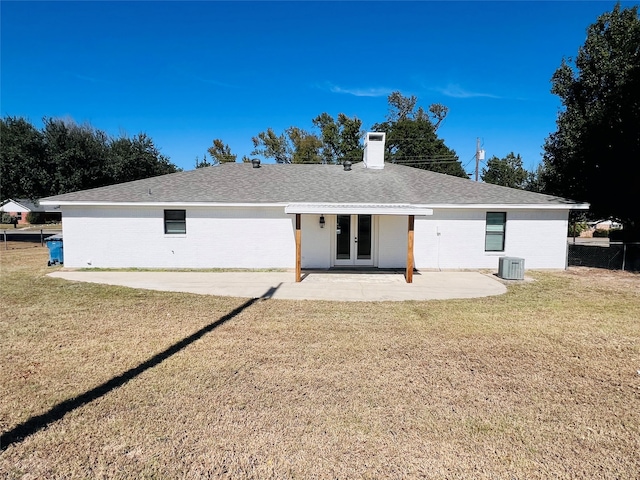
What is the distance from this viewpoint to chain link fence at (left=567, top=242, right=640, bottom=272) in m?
14.1

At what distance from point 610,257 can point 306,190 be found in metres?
14.1

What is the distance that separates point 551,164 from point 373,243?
11641mm

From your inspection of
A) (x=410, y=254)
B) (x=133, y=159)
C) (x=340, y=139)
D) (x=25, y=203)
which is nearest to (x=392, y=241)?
(x=410, y=254)

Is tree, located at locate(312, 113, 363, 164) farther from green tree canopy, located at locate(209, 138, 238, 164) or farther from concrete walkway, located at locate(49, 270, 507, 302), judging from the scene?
concrete walkway, located at locate(49, 270, 507, 302)

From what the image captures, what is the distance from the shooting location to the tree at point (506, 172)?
45.8 meters

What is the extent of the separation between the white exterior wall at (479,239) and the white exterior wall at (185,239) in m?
5.07

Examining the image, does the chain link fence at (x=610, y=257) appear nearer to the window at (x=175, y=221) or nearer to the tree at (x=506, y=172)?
the window at (x=175, y=221)

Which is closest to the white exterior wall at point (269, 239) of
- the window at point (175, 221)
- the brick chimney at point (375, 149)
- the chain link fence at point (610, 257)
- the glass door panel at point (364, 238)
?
the window at point (175, 221)

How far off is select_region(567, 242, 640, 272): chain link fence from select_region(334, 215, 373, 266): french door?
9.01 metres

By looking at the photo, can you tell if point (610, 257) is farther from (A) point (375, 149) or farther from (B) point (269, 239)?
(B) point (269, 239)

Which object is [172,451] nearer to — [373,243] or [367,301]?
[367,301]

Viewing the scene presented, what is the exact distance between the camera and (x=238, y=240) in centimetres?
1304

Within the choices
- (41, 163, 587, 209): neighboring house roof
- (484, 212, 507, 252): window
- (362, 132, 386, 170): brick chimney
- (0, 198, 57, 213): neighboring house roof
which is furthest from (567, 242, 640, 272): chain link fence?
(0, 198, 57, 213): neighboring house roof

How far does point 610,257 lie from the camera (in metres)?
16.1
